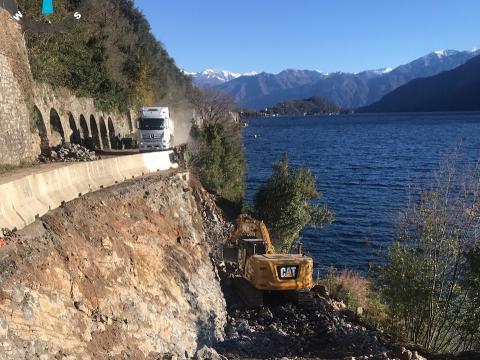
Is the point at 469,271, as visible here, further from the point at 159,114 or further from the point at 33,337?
the point at 159,114

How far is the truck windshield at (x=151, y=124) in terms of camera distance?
127 ft

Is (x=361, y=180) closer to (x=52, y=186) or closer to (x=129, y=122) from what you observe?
(x=129, y=122)

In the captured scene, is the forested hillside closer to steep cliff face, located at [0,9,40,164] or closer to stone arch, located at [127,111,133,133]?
stone arch, located at [127,111,133,133]

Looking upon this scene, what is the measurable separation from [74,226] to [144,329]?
3635 mm

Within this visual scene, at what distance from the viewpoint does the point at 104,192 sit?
61.6 feet

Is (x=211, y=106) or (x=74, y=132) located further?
(x=211, y=106)

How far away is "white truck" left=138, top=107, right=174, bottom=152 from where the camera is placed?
127ft

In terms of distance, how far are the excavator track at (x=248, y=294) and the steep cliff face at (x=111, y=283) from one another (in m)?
1.42

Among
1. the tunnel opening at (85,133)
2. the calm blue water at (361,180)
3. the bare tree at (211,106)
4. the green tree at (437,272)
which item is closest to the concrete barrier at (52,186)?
the green tree at (437,272)

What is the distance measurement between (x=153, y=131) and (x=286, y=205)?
11688 millimetres

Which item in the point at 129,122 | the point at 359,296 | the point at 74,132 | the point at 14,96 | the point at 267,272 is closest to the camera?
the point at 267,272

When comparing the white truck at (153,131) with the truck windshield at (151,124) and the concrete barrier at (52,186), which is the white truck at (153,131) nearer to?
the truck windshield at (151,124)

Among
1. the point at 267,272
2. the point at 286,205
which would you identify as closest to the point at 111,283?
the point at 267,272

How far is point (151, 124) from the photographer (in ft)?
127
